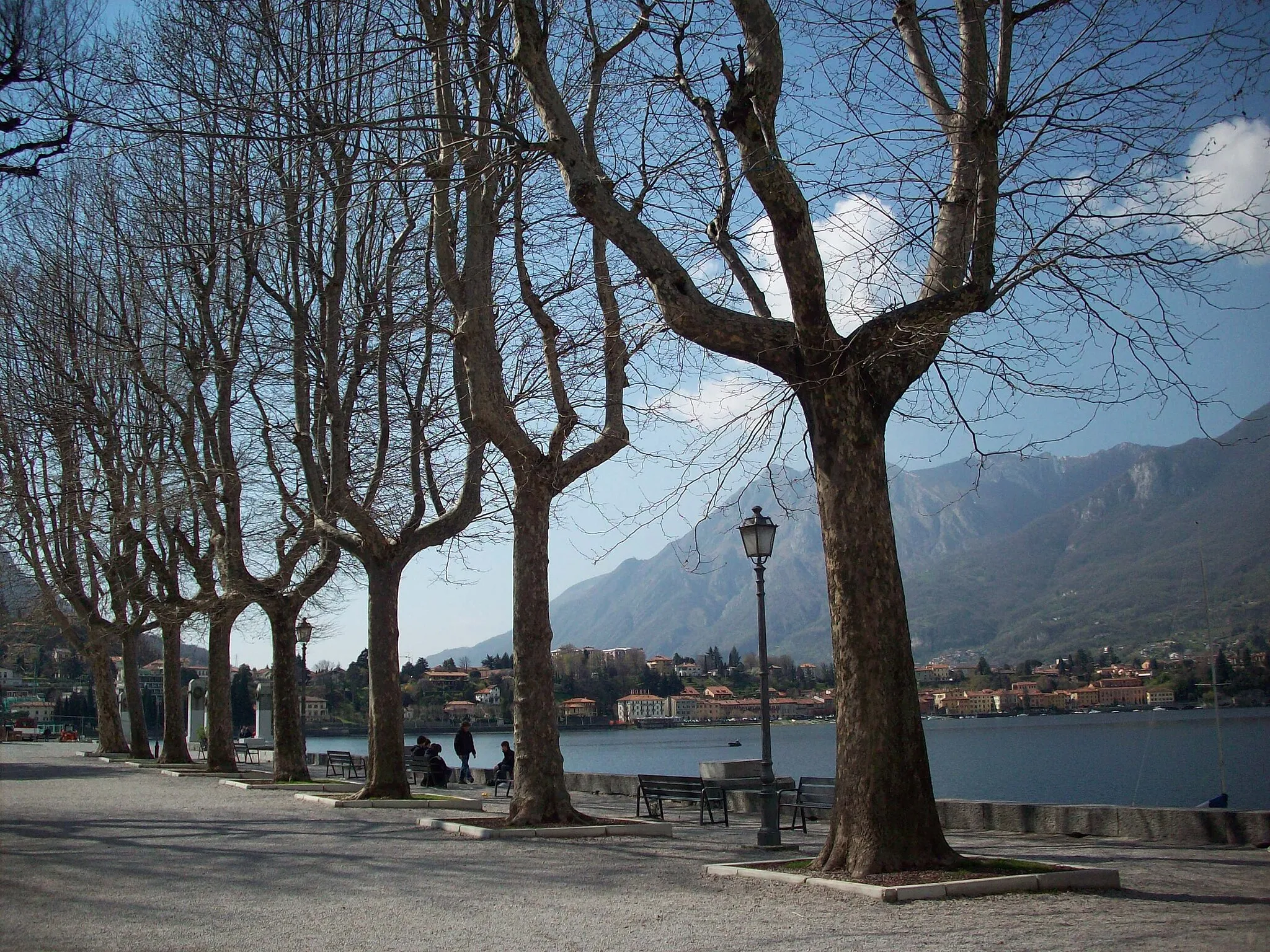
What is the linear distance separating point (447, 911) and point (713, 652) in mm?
181984

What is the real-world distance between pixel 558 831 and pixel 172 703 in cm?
2376

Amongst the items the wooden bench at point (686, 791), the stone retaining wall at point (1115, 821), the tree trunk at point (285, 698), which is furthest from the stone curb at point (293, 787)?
the stone retaining wall at point (1115, 821)

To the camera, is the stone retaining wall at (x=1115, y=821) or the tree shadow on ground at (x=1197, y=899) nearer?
the tree shadow on ground at (x=1197, y=899)

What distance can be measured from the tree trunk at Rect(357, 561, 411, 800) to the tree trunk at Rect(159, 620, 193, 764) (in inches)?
610

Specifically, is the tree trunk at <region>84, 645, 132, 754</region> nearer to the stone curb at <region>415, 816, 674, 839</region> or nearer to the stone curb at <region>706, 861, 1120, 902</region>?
the stone curb at <region>415, 816, 674, 839</region>

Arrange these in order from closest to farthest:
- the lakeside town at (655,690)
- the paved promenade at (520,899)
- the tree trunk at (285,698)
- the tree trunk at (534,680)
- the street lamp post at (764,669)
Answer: the paved promenade at (520,899) → the street lamp post at (764,669) → the tree trunk at (534,680) → the tree trunk at (285,698) → the lakeside town at (655,690)

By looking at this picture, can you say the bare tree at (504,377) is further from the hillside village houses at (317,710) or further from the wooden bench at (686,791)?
the hillside village houses at (317,710)

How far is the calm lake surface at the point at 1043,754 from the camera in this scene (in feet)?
140

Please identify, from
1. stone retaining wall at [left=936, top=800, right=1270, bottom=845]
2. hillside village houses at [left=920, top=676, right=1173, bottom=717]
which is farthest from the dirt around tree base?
hillside village houses at [left=920, top=676, right=1173, bottom=717]

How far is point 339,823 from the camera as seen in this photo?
572 inches

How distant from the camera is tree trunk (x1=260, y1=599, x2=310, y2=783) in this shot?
74.3 ft

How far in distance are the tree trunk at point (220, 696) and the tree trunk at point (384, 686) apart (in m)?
10.3

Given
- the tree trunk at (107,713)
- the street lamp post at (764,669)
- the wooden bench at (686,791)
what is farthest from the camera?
the tree trunk at (107,713)

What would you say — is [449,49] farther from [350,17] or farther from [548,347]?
[548,347]
